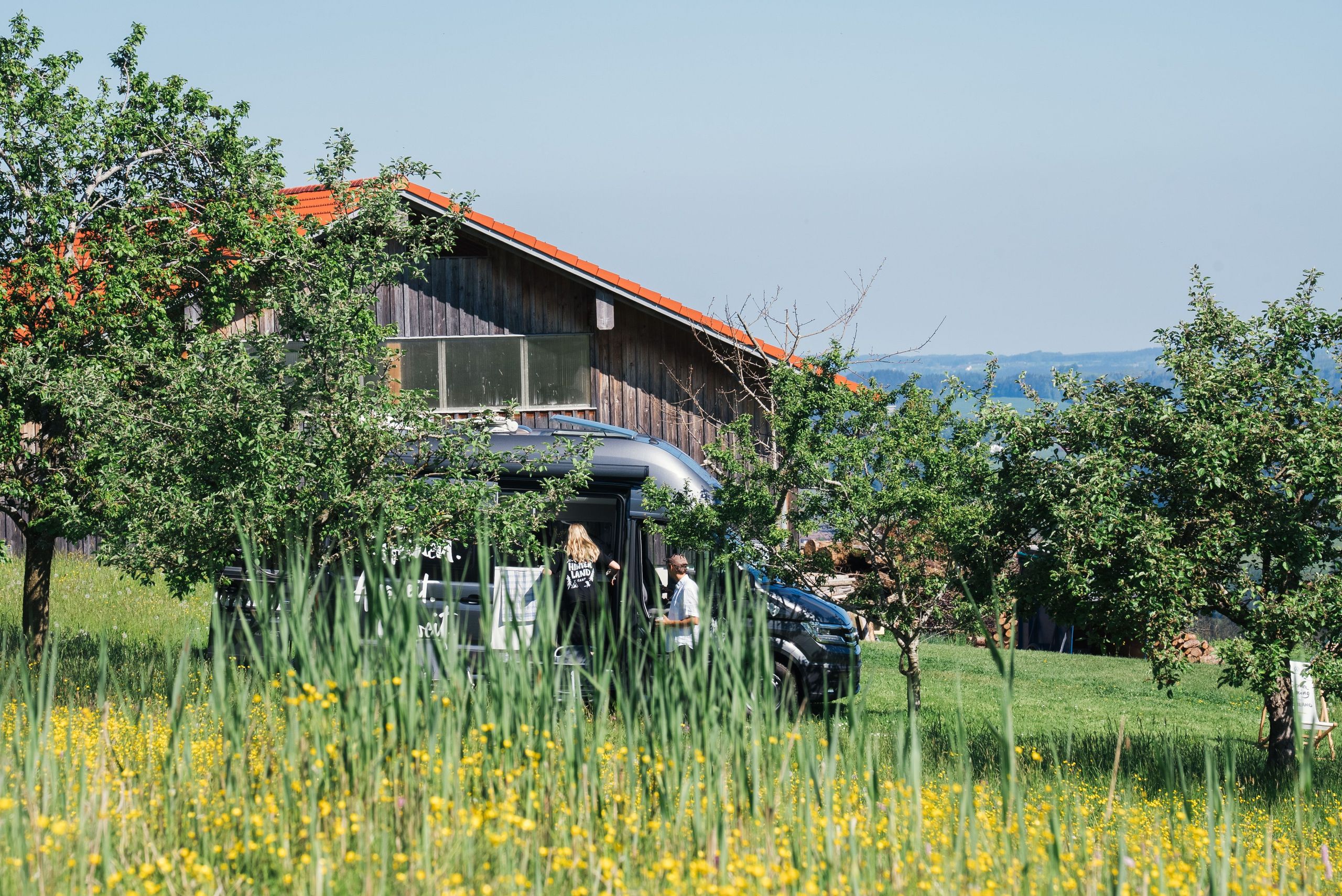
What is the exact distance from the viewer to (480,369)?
19.1m

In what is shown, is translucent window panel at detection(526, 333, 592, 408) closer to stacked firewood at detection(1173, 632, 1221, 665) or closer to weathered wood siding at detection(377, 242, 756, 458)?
weathered wood siding at detection(377, 242, 756, 458)

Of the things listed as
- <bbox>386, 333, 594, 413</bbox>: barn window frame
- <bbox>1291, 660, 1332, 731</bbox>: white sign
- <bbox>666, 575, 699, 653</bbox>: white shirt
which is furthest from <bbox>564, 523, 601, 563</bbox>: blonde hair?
<bbox>386, 333, 594, 413</bbox>: barn window frame

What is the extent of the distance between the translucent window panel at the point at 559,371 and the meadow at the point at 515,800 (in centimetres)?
1415

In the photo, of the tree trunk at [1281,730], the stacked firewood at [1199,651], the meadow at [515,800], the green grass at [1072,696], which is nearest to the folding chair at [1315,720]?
the tree trunk at [1281,730]

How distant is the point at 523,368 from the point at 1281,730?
1284 centimetres

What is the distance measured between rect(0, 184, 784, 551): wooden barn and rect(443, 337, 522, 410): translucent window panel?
0.02 meters

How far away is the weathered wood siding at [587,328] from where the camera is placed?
1891 centimetres

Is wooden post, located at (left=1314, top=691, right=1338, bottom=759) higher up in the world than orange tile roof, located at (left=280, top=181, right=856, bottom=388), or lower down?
lower down

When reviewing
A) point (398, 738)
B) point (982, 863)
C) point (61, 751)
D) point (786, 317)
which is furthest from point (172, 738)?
point (786, 317)

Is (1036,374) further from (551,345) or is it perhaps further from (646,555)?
(551,345)

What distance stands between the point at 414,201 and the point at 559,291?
2.99 meters

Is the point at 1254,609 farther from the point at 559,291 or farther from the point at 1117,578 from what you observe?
the point at 559,291

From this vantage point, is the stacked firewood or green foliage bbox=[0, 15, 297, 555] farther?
the stacked firewood

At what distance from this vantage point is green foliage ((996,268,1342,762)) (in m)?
7.81
